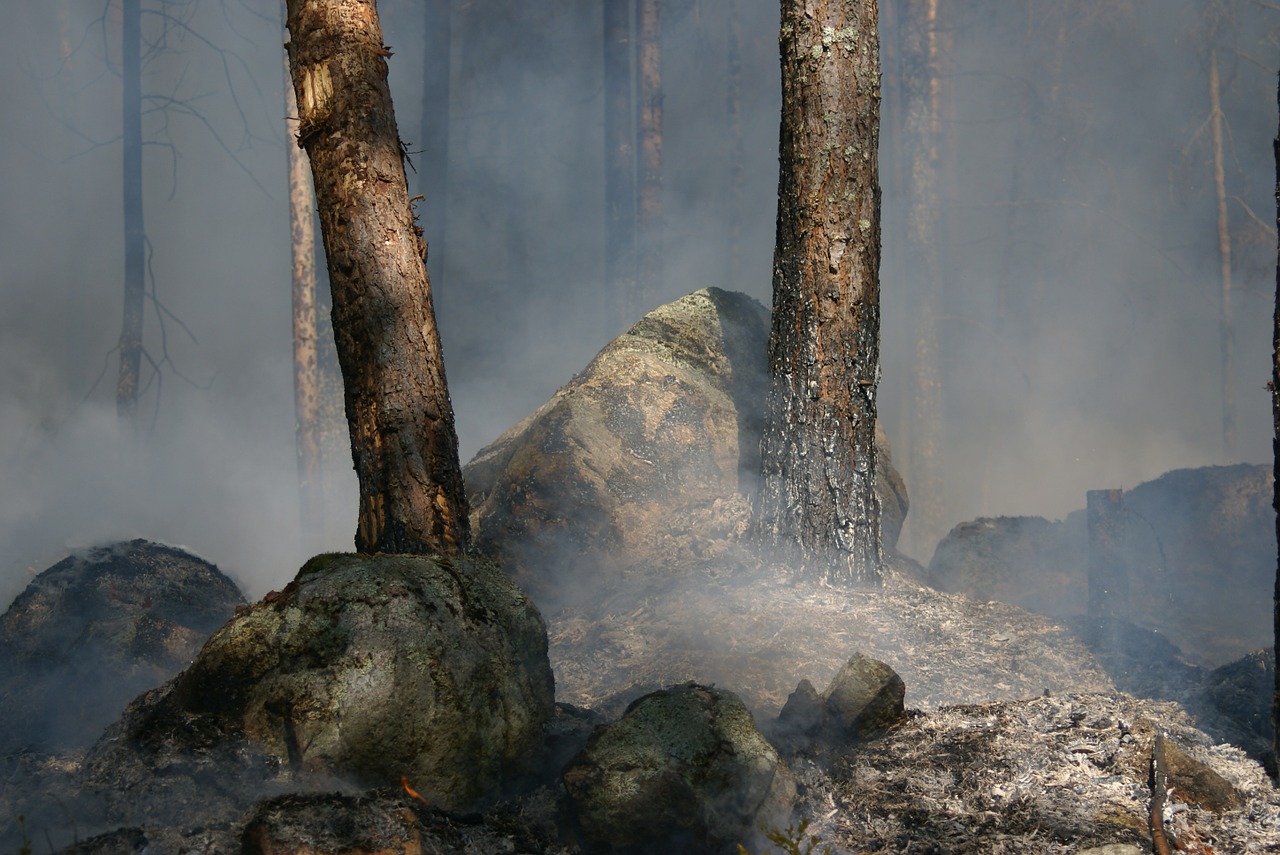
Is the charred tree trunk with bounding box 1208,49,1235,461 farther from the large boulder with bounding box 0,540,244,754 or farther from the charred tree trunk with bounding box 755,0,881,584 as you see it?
the large boulder with bounding box 0,540,244,754

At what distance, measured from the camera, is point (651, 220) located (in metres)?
12.0

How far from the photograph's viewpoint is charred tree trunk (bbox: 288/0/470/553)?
152 inches

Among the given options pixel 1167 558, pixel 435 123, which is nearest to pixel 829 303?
pixel 1167 558

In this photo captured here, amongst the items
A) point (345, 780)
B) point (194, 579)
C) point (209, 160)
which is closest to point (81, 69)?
point (209, 160)

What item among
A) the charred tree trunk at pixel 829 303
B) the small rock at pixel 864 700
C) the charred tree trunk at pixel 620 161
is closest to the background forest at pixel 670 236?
the charred tree trunk at pixel 620 161

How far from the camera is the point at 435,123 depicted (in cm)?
1305

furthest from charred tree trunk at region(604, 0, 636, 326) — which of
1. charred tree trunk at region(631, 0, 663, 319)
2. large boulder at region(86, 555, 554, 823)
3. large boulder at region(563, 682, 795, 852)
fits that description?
large boulder at region(563, 682, 795, 852)

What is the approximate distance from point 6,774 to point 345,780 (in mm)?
1252

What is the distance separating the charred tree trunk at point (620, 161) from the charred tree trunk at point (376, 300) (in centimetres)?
775

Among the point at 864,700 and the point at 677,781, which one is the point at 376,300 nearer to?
the point at 677,781

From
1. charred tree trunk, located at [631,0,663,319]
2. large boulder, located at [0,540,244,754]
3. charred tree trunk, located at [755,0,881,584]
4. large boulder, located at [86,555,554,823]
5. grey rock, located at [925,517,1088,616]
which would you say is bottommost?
grey rock, located at [925,517,1088,616]

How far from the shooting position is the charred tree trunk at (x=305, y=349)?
926 centimetres

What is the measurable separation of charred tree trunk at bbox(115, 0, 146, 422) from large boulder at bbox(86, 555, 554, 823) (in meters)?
9.55

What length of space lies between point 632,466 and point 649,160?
7294 mm
